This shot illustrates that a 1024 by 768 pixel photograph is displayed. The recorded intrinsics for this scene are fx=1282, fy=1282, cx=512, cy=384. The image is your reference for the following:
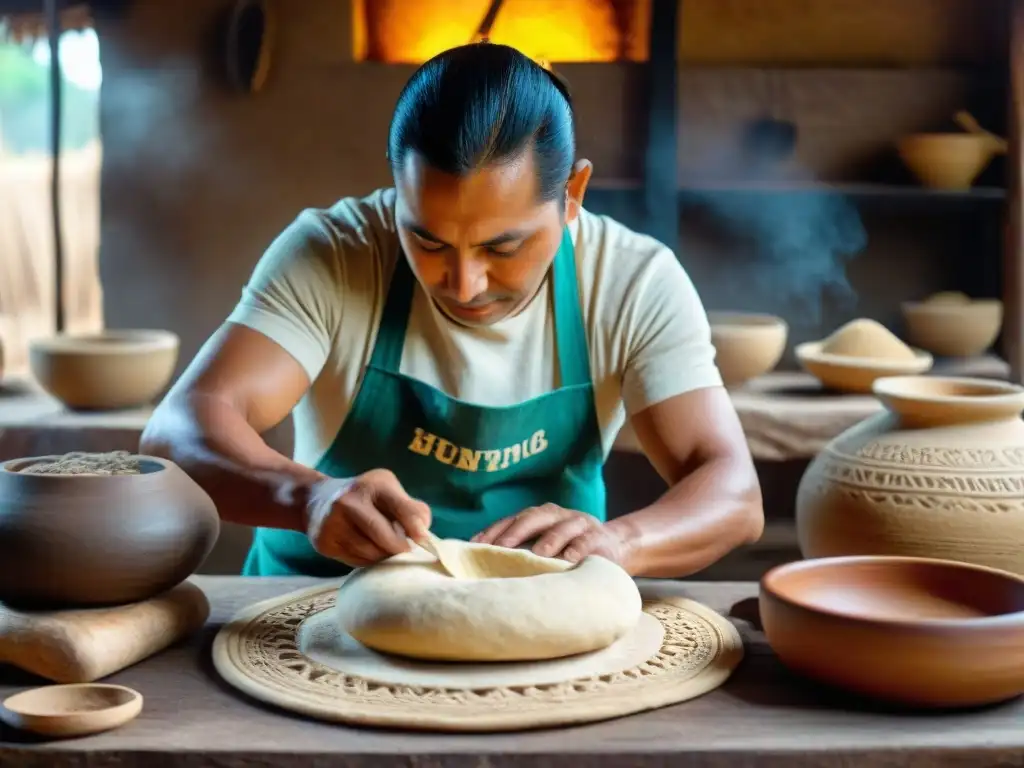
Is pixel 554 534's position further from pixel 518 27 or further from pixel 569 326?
pixel 518 27

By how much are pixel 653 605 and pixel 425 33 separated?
373 cm

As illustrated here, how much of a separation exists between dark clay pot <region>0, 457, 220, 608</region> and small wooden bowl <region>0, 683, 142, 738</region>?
130 mm

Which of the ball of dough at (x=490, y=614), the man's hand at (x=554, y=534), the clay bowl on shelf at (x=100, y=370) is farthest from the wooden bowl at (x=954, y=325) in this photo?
the ball of dough at (x=490, y=614)

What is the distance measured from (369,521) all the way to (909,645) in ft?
2.25

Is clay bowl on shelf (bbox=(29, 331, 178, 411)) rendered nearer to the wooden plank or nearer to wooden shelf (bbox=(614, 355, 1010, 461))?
wooden shelf (bbox=(614, 355, 1010, 461))

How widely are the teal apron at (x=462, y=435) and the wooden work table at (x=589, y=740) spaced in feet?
2.86

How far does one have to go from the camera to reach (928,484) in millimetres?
1890

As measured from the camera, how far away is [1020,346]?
15.9 ft

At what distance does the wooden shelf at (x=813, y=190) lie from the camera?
479 cm

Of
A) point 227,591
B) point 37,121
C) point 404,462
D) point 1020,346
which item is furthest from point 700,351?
point 37,121

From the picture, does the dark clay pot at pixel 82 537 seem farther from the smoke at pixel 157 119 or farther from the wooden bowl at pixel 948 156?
the wooden bowl at pixel 948 156

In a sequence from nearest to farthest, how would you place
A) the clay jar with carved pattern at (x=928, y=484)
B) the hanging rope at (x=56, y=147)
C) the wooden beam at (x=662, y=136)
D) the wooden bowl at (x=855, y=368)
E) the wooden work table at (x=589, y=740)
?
the wooden work table at (x=589, y=740) → the clay jar with carved pattern at (x=928, y=484) → the wooden bowl at (x=855, y=368) → the hanging rope at (x=56, y=147) → the wooden beam at (x=662, y=136)

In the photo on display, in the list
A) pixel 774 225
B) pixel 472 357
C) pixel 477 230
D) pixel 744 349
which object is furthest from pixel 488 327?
pixel 774 225

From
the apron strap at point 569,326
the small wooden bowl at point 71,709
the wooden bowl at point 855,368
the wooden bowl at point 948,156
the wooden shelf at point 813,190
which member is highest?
the wooden bowl at point 948,156
